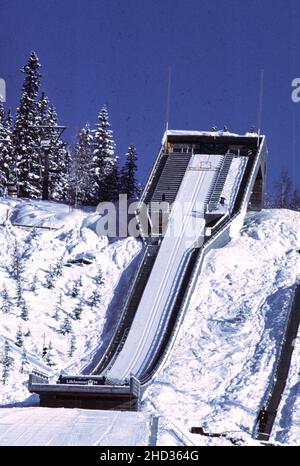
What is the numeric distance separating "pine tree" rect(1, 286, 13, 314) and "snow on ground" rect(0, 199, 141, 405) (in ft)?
0.26

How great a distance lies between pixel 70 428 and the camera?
21172 millimetres

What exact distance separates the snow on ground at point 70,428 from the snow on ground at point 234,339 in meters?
2.72

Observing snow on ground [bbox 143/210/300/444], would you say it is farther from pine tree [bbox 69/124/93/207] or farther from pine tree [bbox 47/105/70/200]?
pine tree [bbox 69/124/93/207]

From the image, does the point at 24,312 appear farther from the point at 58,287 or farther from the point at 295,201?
the point at 295,201

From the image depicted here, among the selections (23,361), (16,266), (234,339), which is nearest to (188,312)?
(234,339)

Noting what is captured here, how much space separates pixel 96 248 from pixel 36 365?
10.8 m

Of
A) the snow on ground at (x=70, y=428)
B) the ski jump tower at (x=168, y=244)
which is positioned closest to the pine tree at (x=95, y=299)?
the ski jump tower at (x=168, y=244)

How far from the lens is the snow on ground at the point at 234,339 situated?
3062 centimetres

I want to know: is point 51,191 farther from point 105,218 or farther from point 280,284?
point 280,284

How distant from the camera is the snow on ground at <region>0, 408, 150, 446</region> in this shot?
1850 centimetres

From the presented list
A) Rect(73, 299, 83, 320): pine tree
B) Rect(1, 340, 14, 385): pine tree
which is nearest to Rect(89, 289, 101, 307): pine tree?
Rect(73, 299, 83, 320): pine tree

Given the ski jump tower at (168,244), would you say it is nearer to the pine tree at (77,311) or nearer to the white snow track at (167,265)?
the white snow track at (167,265)

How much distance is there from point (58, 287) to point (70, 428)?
19465mm
